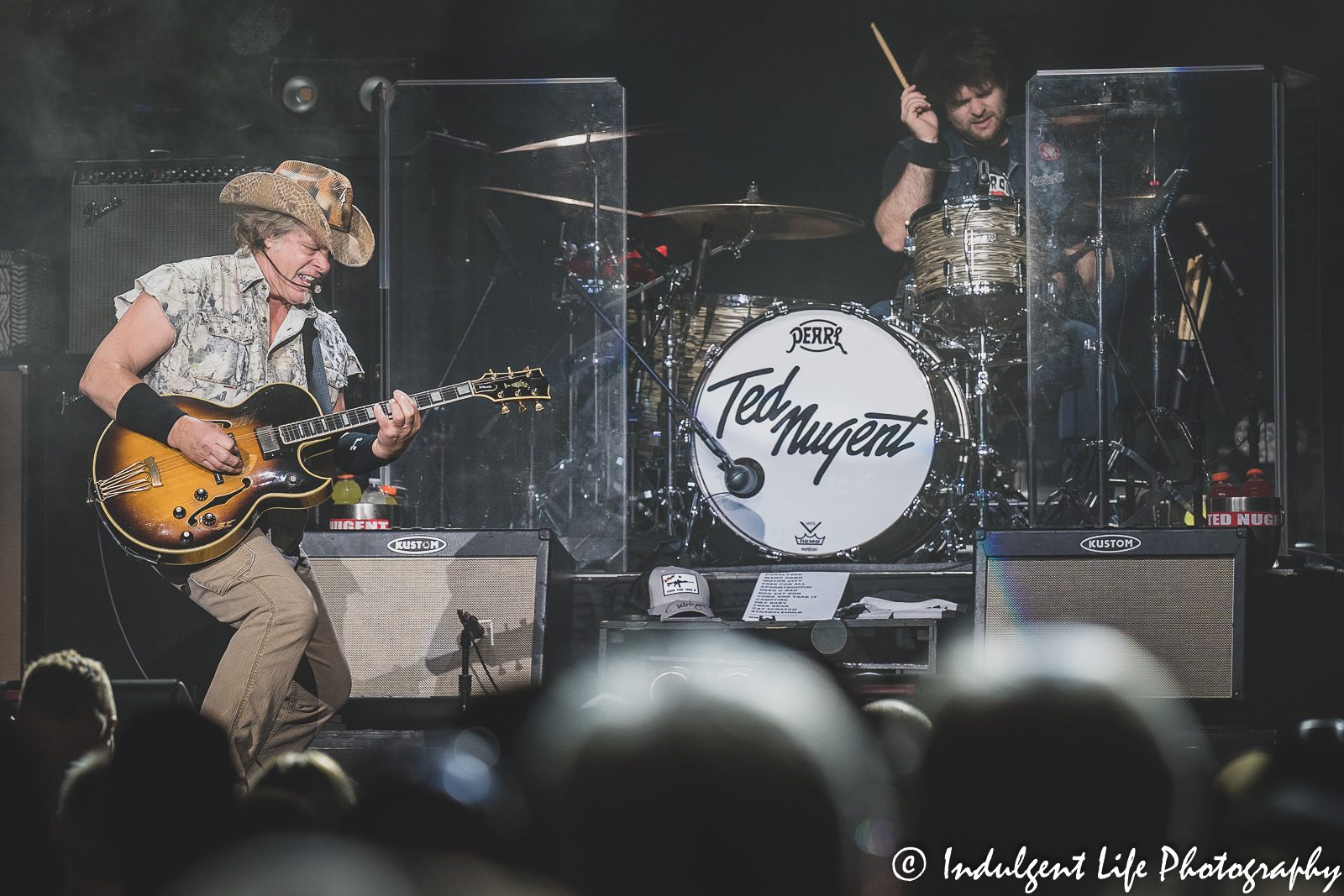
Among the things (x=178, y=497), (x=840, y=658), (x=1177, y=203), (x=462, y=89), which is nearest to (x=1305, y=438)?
(x=1177, y=203)

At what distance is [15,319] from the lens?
5.96m

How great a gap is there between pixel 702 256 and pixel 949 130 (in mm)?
1932

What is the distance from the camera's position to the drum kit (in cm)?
627

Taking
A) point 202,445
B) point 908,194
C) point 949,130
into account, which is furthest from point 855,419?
point 202,445

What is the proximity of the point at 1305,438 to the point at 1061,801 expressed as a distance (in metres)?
5.87

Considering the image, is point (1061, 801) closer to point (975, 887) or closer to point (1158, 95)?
point (975, 887)

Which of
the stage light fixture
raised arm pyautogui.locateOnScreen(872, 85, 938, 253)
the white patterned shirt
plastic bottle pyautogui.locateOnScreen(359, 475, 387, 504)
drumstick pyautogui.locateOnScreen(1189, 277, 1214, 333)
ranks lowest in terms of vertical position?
plastic bottle pyautogui.locateOnScreen(359, 475, 387, 504)

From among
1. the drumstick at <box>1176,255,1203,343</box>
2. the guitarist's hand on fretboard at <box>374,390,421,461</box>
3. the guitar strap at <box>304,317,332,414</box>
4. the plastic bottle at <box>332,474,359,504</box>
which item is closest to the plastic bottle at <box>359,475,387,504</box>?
the plastic bottle at <box>332,474,359,504</box>

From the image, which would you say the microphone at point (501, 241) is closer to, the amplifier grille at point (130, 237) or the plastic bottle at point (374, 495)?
the amplifier grille at point (130, 237)

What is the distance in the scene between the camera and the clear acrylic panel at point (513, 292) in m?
6.21

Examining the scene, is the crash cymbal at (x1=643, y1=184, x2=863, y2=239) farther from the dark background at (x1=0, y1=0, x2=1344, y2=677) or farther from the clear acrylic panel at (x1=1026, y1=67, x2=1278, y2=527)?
the clear acrylic panel at (x1=1026, y1=67, x2=1278, y2=527)

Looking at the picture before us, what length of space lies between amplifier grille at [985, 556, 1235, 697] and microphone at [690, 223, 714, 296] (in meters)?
2.75

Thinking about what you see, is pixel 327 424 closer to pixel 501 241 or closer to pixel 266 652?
pixel 266 652

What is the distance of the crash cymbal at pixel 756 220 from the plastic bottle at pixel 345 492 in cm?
238
